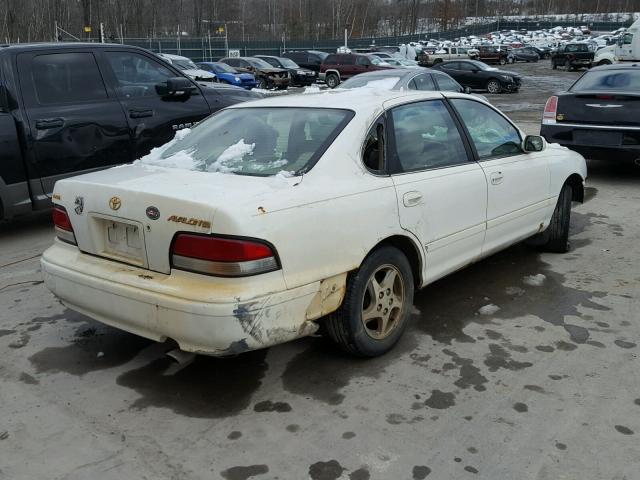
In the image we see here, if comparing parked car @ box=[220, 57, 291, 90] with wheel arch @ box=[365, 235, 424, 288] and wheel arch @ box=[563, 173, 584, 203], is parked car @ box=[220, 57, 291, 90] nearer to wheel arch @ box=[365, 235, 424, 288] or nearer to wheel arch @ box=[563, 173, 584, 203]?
wheel arch @ box=[563, 173, 584, 203]

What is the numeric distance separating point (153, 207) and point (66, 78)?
155 inches

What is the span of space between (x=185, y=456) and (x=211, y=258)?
2.86ft

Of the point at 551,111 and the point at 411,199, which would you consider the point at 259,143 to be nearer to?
the point at 411,199

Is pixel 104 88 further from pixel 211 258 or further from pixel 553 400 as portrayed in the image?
pixel 553 400

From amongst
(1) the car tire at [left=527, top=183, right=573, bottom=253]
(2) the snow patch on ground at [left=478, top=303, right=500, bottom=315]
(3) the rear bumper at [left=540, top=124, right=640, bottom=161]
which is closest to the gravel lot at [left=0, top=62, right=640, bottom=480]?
(2) the snow patch on ground at [left=478, top=303, right=500, bottom=315]

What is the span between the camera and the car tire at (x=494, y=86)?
1072 inches

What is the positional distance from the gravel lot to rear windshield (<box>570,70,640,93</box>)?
15.4 feet

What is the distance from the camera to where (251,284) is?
286 cm

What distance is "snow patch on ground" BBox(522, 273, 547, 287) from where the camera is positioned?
4.82 metres

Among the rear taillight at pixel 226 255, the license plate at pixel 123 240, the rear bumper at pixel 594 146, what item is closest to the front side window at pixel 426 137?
the rear taillight at pixel 226 255

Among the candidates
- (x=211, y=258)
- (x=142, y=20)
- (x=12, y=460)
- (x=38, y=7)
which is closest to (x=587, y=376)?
(x=211, y=258)

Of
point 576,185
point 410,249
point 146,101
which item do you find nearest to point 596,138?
point 576,185

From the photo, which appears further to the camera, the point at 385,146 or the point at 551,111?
the point at 551,111

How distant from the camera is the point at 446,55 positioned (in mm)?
44938
